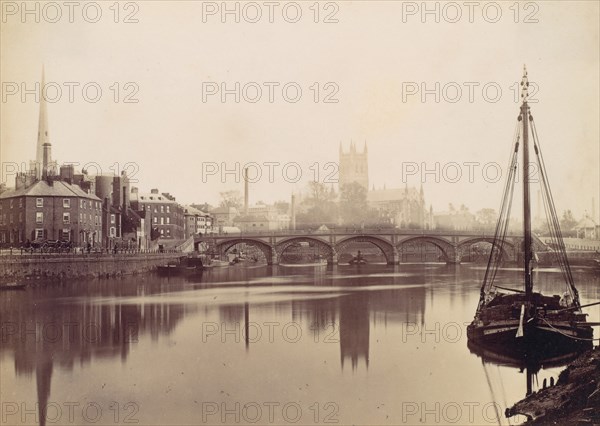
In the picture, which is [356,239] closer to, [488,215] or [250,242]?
[250,242]

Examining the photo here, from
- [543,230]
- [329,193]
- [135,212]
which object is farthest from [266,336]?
[329,193]

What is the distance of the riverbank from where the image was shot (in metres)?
11.7

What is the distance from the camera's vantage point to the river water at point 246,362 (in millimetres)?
13992

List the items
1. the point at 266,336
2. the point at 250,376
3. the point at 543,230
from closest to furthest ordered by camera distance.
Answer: the point at 250,376
the point at 266,336
the point at 543,230

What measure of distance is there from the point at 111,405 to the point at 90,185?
115 ft

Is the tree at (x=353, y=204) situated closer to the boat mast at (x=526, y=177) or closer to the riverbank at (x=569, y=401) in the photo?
the boat mast at (x=526, y=177)

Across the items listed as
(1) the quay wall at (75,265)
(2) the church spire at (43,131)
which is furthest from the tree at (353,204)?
(2) the church spire at (43,131)

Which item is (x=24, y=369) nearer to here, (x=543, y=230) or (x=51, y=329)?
(x=51, y=329)

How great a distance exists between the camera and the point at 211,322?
24078 millimetres

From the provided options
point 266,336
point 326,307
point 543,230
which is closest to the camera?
point 266,336

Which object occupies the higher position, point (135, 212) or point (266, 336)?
point (135, 212)

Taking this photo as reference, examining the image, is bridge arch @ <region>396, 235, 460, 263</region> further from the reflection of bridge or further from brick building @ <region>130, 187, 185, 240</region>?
brick building @ <region>130, 187, 185, 240</region>

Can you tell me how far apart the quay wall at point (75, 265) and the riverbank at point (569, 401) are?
2564 cm

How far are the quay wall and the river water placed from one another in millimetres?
2614
